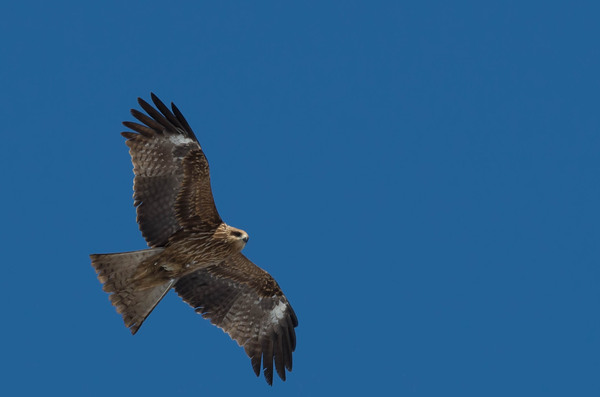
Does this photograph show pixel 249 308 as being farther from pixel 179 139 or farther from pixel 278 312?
pixel 179 139

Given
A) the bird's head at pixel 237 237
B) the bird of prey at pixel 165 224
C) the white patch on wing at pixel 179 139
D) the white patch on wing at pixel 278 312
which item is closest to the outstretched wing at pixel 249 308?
the white patch on wing at pixel 278 312

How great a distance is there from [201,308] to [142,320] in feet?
3.77

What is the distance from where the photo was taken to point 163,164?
1301cm

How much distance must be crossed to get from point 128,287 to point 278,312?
97.3 inches

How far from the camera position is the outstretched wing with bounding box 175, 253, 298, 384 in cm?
1421

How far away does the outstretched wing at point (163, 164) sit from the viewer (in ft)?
42.5

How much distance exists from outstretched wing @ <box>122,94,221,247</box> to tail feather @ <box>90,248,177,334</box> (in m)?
0.49

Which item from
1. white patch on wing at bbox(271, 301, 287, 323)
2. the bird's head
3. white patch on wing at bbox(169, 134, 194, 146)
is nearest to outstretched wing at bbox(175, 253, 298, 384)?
white patch on wing at bbox(271, 301, 287, 323)

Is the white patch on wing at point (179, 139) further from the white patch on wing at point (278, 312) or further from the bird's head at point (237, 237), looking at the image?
the white patch on wing at point (278, 312)

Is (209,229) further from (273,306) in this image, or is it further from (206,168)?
(273,306)

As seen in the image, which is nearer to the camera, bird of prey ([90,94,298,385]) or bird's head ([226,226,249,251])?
bird of prey ([90,94,298,385])

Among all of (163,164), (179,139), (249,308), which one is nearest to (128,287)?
(163,164)

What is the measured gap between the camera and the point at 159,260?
43.4 ft

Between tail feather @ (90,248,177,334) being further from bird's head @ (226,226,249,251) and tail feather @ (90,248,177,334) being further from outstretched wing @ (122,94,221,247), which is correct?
bird's head @ (226,226,249,251)
